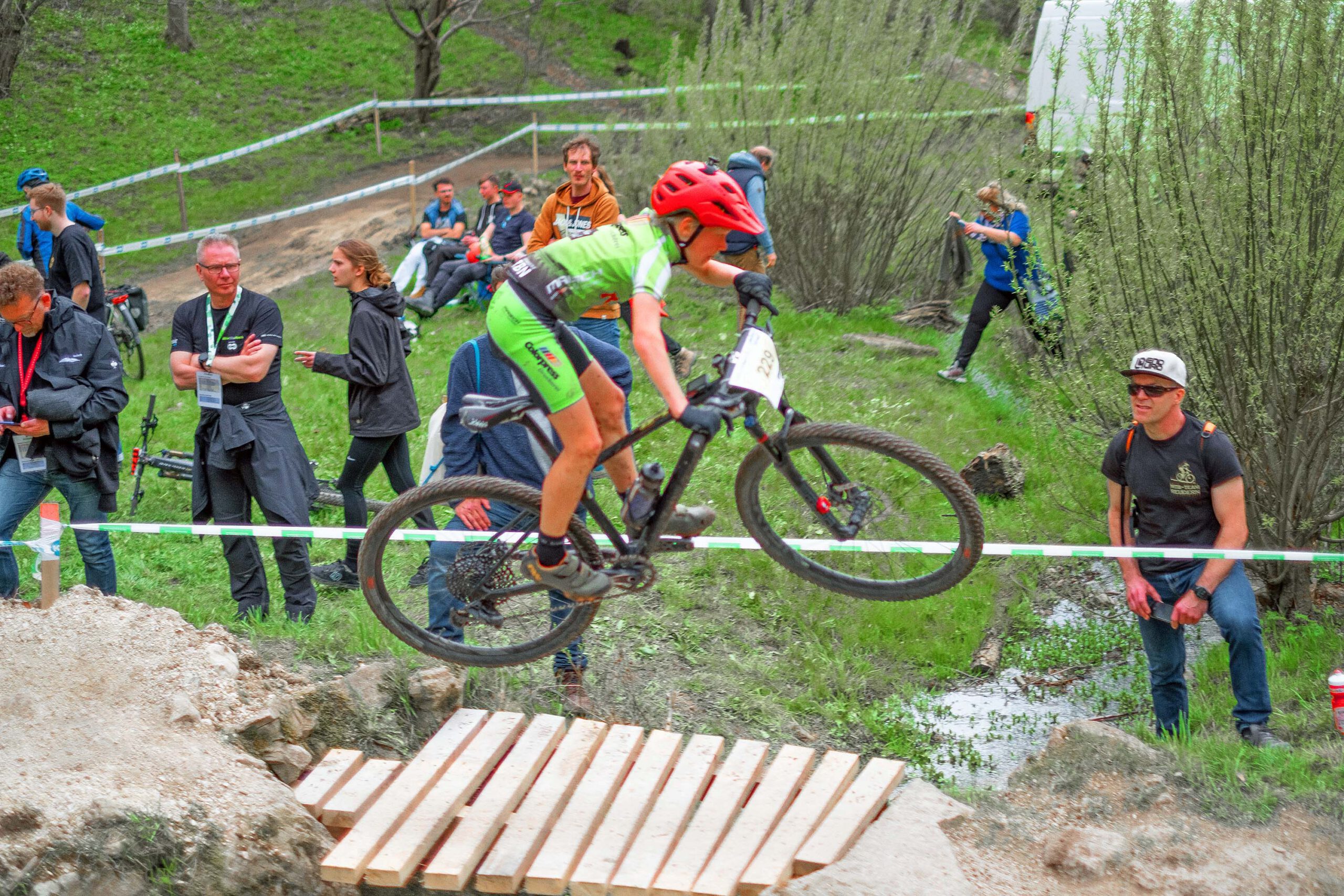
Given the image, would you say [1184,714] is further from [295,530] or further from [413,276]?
[413,276]

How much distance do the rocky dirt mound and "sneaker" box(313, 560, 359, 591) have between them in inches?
72.0

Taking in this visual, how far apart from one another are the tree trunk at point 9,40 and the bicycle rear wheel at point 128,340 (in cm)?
1097

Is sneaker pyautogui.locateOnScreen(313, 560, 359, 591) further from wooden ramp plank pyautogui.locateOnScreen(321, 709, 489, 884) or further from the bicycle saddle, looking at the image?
the bicycle saddle

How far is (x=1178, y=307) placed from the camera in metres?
6.49

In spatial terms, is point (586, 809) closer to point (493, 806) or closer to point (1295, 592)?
point (493, 806)

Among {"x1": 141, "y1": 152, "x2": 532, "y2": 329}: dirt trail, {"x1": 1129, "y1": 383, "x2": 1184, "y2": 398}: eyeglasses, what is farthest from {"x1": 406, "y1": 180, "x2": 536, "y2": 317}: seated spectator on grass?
{"x1": 1129, "y1": 383, "x2": 1184, "y2": 398}: eyeglasses

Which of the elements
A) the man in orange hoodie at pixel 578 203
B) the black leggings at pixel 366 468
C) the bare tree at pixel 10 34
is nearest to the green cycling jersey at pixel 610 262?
the black leggings at pixel 366 468

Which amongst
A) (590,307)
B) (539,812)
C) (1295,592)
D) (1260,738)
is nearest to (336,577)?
(539,812)

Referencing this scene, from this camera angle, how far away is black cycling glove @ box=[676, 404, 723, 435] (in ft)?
12.7

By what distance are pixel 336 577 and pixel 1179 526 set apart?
4.79 meters

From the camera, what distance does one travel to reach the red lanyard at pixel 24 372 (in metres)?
5.98

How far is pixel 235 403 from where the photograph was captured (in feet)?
19.8

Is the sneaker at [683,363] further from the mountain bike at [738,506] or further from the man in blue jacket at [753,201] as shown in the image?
the mountain bike at [738,506]

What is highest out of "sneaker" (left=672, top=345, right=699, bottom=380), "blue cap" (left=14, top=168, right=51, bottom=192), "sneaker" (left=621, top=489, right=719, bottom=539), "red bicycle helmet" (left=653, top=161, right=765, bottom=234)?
"red bicycle helmet" (left=653, top=161, right=765, bottom=234)
